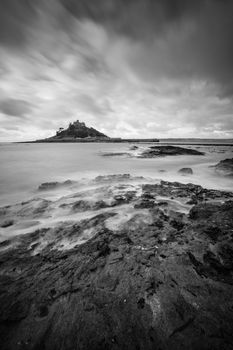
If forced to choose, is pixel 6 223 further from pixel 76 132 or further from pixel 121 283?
pixel 76 132

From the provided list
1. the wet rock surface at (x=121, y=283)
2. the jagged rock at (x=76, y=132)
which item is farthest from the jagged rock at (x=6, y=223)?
the jagged rock at (x=76, y=132)

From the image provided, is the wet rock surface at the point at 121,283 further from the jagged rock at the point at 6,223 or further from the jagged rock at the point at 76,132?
the jagged rock at the point at 76,132

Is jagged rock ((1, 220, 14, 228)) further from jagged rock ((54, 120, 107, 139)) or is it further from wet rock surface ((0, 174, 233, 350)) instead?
jagged rock ((54, 120, 107, 139))

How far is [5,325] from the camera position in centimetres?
140

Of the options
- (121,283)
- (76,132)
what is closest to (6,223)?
(121,283)

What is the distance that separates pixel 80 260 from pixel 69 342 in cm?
A: 83

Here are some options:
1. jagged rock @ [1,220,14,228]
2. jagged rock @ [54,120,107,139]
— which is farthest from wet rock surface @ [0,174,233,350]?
jagged rock @ [54,120,107,139]

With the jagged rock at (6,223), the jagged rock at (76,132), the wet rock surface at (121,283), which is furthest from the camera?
the jagged rock at (76,132)

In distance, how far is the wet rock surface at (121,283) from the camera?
132cm

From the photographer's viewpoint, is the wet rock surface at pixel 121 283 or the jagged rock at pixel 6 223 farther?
the jagged rock at pixel 6 223

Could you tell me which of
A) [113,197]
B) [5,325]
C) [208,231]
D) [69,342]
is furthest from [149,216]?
[5,325]

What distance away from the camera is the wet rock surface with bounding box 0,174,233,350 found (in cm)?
132

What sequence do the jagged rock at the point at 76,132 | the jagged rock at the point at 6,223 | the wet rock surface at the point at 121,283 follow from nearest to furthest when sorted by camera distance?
the wet rock surface at the point at 121,283, the jagged rock at the point at 6,223, the jagged rock at the point at 76,132

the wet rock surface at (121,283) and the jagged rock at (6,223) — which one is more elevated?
the wet rock surface at (121,283)
